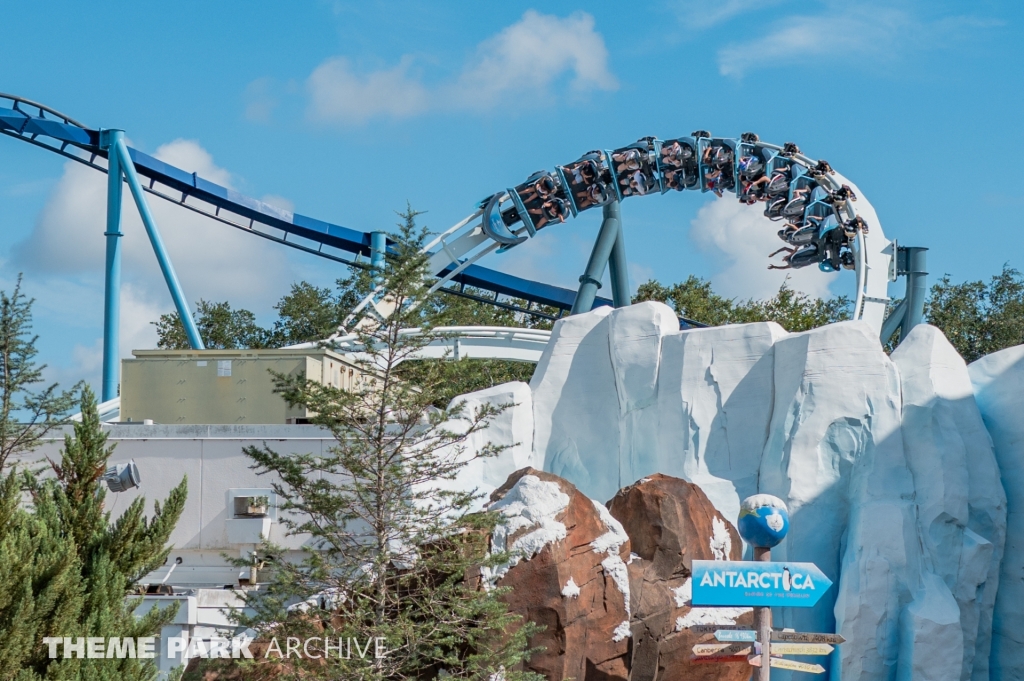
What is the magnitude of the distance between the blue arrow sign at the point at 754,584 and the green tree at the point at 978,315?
97.9 feet

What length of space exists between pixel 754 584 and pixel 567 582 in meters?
3.31

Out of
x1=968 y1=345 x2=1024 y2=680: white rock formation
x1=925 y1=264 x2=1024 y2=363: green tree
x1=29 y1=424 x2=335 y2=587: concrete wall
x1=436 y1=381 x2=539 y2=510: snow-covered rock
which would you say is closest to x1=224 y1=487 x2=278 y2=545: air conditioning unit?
x1=29 y1=424 x2=335 y2=587: concrete wall

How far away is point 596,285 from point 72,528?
17.4m

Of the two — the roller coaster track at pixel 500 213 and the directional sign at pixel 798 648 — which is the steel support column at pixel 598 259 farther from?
the directional sign at pixel 798 648

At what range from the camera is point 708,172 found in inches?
885

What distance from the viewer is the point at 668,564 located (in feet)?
39.4

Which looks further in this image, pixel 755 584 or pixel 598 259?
pixel 598 259

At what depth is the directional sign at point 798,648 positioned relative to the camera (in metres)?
8.28

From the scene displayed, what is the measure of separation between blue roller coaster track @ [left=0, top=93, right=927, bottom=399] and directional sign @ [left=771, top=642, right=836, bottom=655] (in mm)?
10428

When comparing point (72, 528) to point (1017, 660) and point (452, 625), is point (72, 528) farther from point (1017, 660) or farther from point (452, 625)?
point (1017, 660)

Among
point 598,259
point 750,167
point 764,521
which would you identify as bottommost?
point 764,521

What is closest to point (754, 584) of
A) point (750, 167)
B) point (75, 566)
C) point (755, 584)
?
point (755, 584)

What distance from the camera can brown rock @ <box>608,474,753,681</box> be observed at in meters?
11.7

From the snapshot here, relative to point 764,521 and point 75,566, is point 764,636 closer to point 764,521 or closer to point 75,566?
point 764,521
